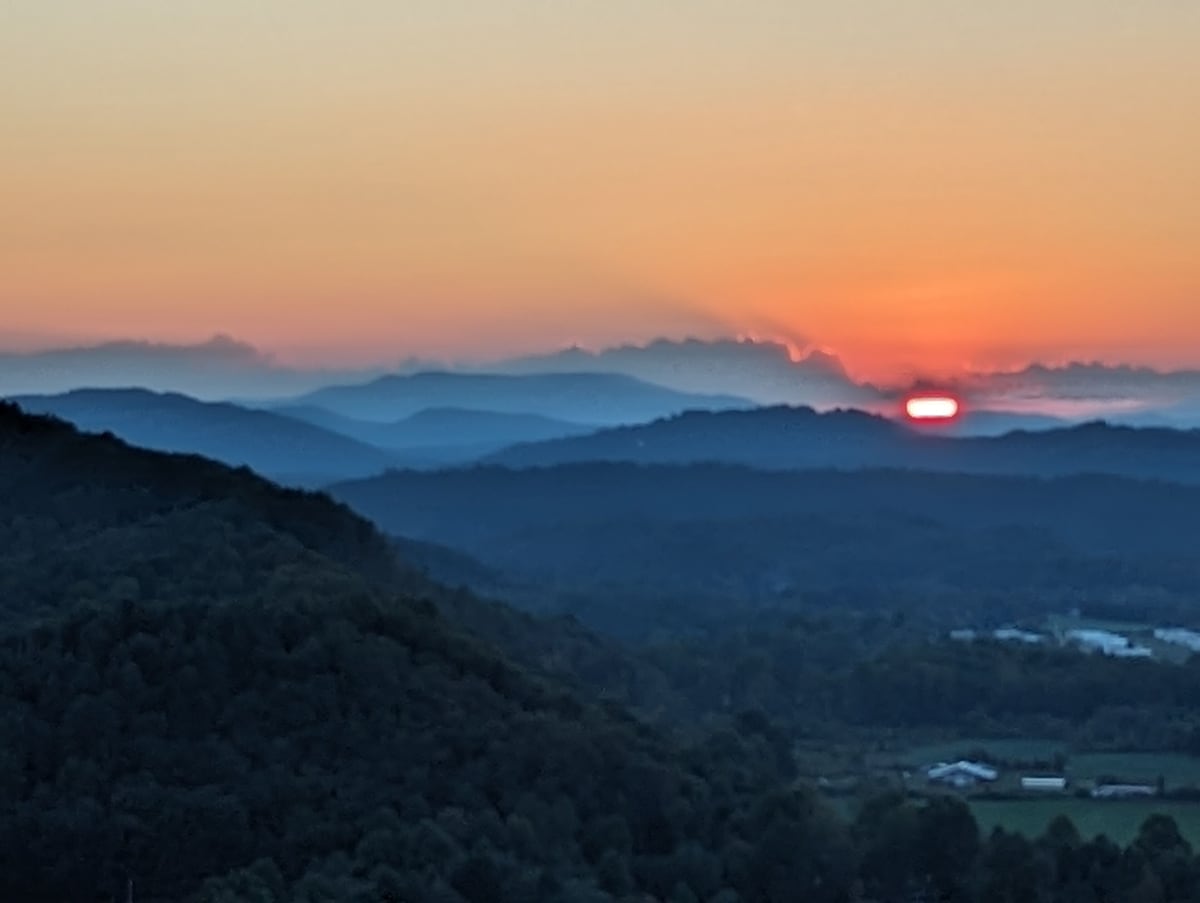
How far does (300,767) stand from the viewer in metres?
35.2

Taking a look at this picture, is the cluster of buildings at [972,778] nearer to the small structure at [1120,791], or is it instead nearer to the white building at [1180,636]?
the small structure at [1120,791]

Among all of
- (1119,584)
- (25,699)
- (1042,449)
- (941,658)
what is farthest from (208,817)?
(1042,449)

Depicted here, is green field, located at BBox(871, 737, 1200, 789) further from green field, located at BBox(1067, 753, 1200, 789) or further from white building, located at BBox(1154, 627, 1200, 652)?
white building, located at BBox(1154, 627, 1200, 652)

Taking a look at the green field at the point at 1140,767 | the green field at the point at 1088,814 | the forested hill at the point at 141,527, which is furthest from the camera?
the green field at the point at 1140,767

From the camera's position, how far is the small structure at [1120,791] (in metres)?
58.2

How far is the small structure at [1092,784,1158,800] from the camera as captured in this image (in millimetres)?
58156

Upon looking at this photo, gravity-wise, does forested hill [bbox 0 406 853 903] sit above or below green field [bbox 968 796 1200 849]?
above

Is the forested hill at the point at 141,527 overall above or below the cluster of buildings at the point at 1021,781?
above

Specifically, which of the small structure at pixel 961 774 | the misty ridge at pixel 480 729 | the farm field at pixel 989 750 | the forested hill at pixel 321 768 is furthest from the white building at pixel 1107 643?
the forested hill at pixel 321 768

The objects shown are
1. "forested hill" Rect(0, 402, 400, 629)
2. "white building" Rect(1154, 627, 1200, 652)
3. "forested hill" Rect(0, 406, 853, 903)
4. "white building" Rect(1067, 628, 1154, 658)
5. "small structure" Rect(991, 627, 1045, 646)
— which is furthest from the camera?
"white building" Rect(1154, 627, 1200, 652)

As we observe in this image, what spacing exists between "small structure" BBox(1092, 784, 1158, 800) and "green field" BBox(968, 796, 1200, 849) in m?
0.62

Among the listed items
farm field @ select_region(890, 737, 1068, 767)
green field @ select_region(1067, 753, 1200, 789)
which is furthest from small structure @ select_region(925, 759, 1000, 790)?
green field @ select_region(1067, 753, 1200, 789)

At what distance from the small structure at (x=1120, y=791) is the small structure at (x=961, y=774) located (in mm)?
3830

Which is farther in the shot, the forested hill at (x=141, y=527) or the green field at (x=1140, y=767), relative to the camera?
the green field at (x=1140, y=767)
